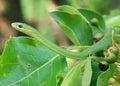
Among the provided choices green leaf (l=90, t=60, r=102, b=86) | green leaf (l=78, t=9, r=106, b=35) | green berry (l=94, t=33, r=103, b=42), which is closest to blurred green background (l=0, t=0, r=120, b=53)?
green leaf (l=78, t=9, r=106, b=35)

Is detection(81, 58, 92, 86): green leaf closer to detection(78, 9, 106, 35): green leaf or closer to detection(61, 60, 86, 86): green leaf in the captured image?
detection(61, 60, 86, 86): green leaf

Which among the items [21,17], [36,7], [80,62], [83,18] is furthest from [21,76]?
[21,17]

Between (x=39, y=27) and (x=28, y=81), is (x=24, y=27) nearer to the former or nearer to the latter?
(x=28, y=81)

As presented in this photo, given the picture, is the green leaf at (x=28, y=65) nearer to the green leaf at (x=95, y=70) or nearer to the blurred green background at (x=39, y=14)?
the green leaf at (x=95, y=70)

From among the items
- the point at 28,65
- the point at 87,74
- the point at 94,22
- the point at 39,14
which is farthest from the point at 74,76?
the point at 39,14

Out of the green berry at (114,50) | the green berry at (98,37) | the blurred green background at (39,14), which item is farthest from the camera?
the blurred green background at (39,14)

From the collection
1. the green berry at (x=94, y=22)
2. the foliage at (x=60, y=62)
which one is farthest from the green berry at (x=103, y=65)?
the green berry at (x=94, y=22)
